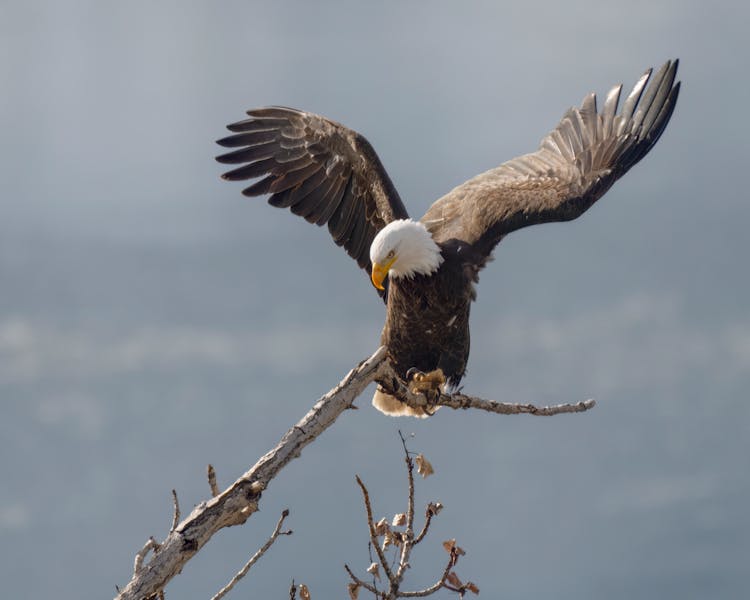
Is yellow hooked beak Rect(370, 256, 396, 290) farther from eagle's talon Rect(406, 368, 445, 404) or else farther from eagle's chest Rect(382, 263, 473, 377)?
eagle's talon Rect(406, 368, 445, 404)

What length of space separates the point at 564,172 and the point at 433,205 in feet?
3.61

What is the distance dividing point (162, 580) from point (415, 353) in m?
3.33

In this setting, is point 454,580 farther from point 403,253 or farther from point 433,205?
point 433,205

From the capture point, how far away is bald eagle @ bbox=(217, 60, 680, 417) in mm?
7504

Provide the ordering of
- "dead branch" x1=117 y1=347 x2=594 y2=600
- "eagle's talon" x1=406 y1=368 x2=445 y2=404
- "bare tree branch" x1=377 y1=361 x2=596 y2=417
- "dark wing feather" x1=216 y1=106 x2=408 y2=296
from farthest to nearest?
"dark wing feather" x1=216 y1=106 x2=408 y2=296, "eagle's talon" x1=406 y1=368 x2=445 y2=404, "bare tree branch" x1=377 y1=361 x2=596 y2=417, "dead branch" x1=117 y1=347 x2=594 y2=600

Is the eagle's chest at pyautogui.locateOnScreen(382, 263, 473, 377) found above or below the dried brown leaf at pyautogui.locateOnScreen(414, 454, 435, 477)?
above

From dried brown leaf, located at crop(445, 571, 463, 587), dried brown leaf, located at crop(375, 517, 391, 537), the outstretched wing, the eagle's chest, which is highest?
the outstretched wing

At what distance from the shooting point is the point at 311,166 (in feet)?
26.9

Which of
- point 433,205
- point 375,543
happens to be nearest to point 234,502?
point 375,543

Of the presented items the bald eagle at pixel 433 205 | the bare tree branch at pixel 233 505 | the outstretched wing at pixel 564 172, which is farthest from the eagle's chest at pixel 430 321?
the bare tree branch at pixel 233 505

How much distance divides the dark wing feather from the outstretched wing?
0.58m

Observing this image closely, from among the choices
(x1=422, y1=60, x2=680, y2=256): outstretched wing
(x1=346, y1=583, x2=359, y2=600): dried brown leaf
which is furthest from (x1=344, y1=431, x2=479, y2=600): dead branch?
(x1=422, y1=60, x2=680, y2=256): outstretched wing

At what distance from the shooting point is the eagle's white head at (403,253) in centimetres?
728

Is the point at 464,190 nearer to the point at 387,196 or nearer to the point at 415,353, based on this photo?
the point at 387,196
